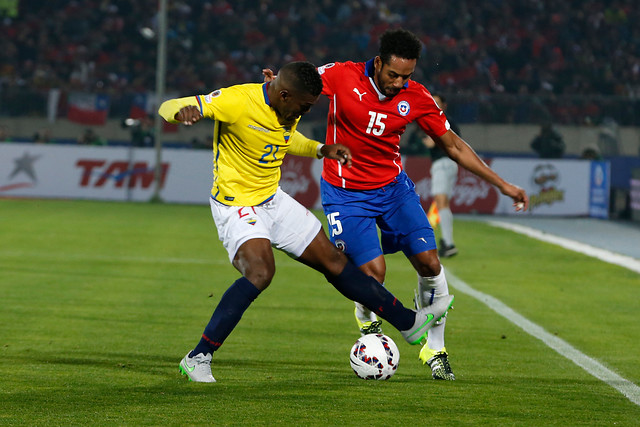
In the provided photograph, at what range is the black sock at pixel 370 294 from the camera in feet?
19.5

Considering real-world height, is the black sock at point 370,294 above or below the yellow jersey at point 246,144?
below

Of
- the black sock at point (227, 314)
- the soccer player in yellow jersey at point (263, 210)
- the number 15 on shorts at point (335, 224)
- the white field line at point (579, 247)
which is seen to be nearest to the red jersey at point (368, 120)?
the number 15 on shorts at point (335, 224)

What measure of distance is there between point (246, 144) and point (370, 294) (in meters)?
1.14

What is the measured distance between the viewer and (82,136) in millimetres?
25859

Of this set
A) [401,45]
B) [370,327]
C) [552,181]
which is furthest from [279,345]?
[552,181]

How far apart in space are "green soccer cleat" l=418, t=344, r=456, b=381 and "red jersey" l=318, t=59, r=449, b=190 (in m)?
1.17

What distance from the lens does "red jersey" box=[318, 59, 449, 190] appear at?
640 centimetres

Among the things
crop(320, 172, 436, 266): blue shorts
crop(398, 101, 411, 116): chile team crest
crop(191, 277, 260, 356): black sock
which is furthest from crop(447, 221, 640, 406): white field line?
crop(191, 277, 260, 356): black sock

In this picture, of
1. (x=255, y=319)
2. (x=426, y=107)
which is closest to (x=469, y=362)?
(x=426, y=107)

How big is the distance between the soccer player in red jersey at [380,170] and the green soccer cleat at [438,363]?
1 cm

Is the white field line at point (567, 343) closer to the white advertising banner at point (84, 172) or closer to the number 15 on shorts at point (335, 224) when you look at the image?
the number 15 on shorts at point (335, 224)

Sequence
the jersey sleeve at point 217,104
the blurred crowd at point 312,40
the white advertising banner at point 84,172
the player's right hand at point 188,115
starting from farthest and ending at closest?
the blurred crowd at point 312,40 < the white advertising banner at point 84,172 < the jersey sleeve at point 217,104 < the player's right hand at point 188,115

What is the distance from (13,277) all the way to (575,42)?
81.4 feet

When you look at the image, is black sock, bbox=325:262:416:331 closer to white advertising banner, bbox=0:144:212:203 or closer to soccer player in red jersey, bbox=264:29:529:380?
soccer player in red jersey, bbox=264:29:529:380
